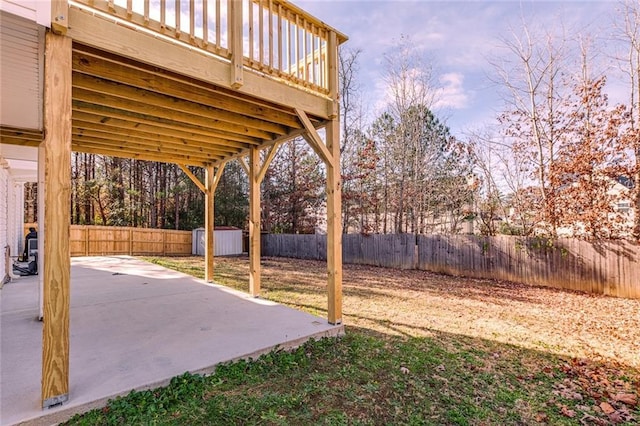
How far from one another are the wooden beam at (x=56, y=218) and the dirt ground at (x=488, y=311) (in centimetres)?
323

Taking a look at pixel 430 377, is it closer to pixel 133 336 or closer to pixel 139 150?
pixel 133 336

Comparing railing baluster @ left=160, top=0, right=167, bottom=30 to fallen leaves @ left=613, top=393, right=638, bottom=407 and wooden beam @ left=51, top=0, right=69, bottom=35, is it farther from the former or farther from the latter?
fallen leaves @ left=613, top=393, right=638, bottom=407

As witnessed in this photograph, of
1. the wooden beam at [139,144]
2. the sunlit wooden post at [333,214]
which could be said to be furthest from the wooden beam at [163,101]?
the wooden beam at [139,144]

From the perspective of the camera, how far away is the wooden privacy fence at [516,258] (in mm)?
6617

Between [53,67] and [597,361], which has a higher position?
[53,67]

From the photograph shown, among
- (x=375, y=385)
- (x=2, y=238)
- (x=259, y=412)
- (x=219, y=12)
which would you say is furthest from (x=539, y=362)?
(x=2, y=238)

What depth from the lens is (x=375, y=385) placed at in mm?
2719

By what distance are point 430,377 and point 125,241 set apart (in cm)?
1430

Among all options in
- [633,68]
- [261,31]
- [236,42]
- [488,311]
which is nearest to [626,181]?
[633,68]

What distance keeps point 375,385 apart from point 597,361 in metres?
2.62

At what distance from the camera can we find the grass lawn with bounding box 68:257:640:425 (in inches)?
90.0

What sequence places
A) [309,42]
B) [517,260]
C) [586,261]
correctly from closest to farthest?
[309,42], [586,261], [517,260]

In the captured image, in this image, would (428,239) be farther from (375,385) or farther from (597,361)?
(375,385)

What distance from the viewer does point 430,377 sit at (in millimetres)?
2900
